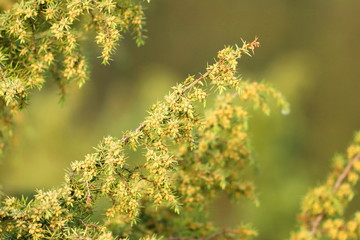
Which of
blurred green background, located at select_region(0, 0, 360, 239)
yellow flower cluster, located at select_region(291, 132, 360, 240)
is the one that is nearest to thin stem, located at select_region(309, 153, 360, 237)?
yellow flower cluster, located at select_region(291, 132, 360, 240)

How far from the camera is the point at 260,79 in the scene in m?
10.6

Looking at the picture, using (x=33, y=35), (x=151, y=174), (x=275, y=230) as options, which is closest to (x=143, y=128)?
(x=151, y=174)

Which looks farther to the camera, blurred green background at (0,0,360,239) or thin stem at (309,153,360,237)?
blurred green background at (0,0,360,239)

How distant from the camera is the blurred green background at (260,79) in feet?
31.2

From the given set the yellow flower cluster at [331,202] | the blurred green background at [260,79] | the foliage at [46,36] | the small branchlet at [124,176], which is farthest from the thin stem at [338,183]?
the blurred green background at [260,79]

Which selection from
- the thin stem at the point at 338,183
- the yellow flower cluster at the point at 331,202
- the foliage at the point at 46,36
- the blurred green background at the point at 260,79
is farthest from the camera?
the blurred green background at the point at 260,79

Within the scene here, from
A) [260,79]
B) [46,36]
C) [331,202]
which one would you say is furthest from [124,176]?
[260,79]

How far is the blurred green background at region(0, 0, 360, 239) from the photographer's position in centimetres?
951

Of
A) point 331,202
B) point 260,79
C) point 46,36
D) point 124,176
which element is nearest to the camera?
point 124,176

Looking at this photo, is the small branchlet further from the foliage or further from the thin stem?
the thin stem

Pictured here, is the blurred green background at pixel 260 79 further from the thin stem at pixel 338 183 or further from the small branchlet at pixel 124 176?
the small branchlet at pixel 124 176

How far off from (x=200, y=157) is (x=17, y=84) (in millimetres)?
1114

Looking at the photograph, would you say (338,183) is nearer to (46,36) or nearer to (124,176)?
(124,176)

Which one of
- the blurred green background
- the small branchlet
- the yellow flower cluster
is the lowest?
the small branchlet
